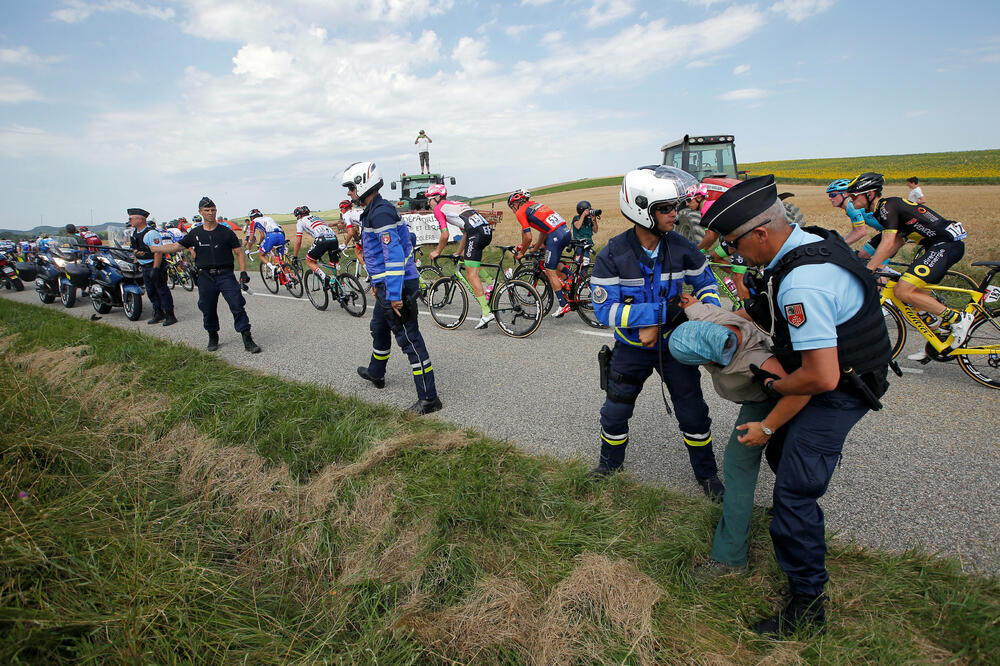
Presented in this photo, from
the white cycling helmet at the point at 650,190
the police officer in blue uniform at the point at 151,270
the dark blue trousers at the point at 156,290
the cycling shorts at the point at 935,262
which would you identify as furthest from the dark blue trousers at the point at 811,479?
the dark blue trousers at the point at 156,290

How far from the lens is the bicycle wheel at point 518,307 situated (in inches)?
289

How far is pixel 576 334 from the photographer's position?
731cm

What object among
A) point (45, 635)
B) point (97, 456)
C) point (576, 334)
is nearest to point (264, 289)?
point (576, 334)

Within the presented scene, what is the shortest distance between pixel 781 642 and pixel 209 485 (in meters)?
3.31

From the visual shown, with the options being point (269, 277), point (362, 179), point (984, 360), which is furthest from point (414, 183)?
point (984, 360)

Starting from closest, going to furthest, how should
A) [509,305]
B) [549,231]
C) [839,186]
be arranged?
[839,186] → [549,231] → [509,305]

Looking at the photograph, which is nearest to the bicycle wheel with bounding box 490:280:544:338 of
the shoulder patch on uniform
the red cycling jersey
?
the red cycling jersey

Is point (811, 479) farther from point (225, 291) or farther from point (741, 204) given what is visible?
point (225, 291)

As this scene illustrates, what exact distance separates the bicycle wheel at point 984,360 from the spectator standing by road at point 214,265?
854 centimetres

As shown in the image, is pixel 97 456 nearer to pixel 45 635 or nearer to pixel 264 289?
pixel 45 635

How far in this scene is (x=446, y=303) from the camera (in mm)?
8805

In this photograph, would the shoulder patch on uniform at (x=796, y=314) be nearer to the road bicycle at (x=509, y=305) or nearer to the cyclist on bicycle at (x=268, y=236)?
the road bicycle at (x=509, y=305)

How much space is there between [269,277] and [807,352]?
43.6ft

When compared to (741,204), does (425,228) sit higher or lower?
higher
